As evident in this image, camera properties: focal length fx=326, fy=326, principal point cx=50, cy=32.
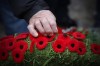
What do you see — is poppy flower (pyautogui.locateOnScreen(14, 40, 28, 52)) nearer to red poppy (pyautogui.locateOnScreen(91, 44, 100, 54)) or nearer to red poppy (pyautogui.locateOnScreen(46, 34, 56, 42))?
red poppy (pyautogui.locateOnScreen(46, 34, 56, 42))

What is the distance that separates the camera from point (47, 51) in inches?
42.0

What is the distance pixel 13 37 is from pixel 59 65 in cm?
19

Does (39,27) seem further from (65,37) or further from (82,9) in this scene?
(82,9)

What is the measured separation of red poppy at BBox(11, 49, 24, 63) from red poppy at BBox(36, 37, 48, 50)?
0.20 ft

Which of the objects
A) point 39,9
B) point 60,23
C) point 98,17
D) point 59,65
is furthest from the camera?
point 98,17

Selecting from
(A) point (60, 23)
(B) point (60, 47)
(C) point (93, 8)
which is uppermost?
(B) point (60, 47)

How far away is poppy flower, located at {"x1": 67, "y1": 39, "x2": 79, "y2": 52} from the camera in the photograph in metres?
1.08

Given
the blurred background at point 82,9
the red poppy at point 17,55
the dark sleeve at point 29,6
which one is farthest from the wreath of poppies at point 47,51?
the blurred background at point 82,9

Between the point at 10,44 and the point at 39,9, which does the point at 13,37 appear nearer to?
the point at 10,44

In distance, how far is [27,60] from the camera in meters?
1.07

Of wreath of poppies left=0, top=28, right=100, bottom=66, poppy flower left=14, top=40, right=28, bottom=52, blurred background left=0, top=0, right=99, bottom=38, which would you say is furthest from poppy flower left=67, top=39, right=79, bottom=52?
blurred background left=0, top=0, right=99, bottom=38

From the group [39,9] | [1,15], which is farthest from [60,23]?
[39,9]

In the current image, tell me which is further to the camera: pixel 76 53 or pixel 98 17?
pixel 98 17

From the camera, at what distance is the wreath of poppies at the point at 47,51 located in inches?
41.9
